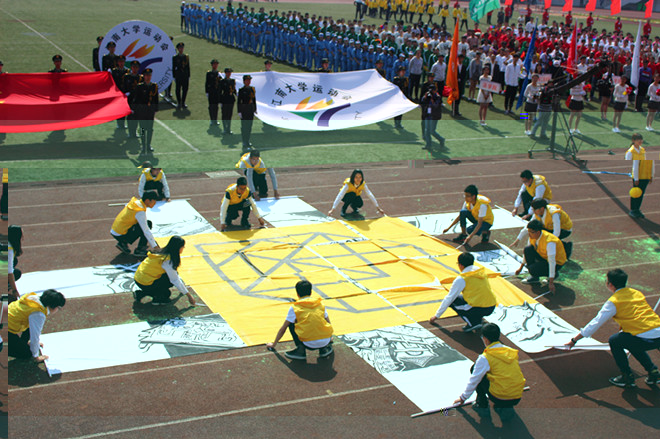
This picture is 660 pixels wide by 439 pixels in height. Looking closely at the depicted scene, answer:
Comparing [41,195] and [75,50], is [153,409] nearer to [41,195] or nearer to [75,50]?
[41,195]

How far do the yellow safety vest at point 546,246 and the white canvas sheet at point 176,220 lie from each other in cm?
566

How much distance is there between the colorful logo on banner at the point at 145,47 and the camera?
775 inches

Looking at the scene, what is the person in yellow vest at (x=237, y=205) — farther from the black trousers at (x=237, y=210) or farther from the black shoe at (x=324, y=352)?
the black shoe at (x=324, y=352)

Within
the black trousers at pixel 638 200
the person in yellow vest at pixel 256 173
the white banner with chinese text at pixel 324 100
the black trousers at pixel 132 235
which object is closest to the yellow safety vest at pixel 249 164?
the person in yellow vest at pixel 256 173

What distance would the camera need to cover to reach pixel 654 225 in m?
14.1

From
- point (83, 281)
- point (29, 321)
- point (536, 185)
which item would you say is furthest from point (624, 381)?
point (83, 281)

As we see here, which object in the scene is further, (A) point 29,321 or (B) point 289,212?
(B) point 289,212

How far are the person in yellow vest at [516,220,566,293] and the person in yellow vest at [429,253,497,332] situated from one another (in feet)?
5.40

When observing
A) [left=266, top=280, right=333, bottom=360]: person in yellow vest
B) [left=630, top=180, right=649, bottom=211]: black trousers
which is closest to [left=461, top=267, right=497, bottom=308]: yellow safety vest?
[left=266, top=280, right=333, bottom=360]: person in yellow vest

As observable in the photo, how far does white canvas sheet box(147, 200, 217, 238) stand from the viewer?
12.4m

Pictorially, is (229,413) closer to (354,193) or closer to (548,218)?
(548,218)

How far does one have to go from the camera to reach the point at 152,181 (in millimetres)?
13125

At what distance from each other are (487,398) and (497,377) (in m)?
0.38

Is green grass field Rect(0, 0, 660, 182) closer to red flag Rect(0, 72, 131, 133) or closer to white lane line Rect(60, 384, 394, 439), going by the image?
red flag Rect(0, 72, 131, 133)
